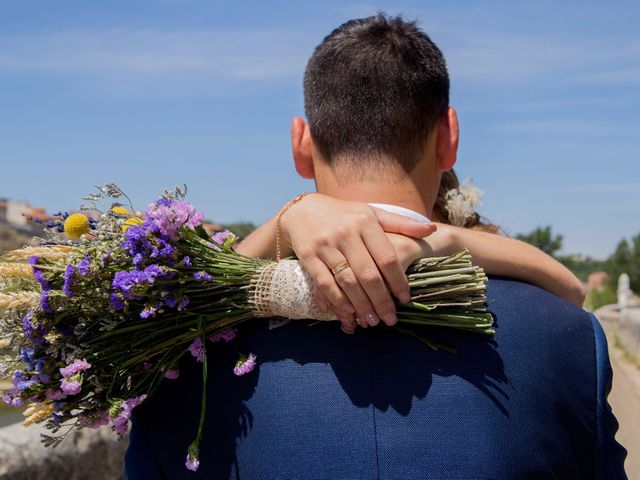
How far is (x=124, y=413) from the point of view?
5.64 ft

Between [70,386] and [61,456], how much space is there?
1359 mm

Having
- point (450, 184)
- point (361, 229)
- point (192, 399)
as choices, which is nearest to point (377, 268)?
point (361, 229)

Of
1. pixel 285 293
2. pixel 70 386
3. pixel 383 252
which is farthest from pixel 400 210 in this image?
pixel 70 386

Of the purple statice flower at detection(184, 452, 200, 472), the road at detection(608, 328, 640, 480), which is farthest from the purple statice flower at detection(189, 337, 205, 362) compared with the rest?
the road at detection(608, 328, 640, 480)

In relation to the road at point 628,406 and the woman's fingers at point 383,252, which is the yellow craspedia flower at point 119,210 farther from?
the road at point 628,406

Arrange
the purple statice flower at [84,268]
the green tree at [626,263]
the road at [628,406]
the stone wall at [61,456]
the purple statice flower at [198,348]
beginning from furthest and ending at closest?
the green tree at [626,263] < the road at [628,406] < the stone wall at [61,456] < the purple statice flower at [198,348] < the purple statice flower at [84,268]

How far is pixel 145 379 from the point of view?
1830 millimetres

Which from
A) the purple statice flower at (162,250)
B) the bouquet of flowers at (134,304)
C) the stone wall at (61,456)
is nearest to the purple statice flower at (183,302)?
the bouquet of flowers at (134,304)

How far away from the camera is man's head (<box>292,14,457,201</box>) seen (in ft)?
5.95

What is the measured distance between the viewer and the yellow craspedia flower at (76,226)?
1.84 metres

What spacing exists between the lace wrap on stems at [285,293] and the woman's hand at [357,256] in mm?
42

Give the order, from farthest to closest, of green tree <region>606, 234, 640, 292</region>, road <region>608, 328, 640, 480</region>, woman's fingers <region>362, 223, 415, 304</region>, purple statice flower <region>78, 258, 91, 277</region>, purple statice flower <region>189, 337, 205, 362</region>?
1. green tree <region>606, 234, 640, 292</region>
2. road <region>608, 328, 640, 480</region>
3. purple statice flower <region>189, 337, 205, 362</region>
4. purple statice flower <region>78, 258, 91, 277</region>
5. woman's fingers <region>362, 223, 415, 304</region>

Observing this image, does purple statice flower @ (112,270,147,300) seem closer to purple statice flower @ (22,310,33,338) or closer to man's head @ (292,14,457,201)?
purple statice flower @ (22,310,33,338)

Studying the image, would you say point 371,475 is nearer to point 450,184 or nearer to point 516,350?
point 516,350
